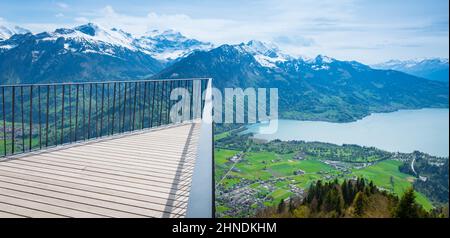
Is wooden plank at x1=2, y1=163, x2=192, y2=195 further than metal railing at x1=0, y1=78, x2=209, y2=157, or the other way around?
metal railing at x1=0, y1=78, x2=209, y2=157

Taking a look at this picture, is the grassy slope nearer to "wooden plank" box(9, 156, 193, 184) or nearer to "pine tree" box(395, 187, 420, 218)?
"pine tree" box(395, 187, 420, 218)

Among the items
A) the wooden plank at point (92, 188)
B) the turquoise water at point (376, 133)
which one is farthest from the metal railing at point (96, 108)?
the turquoise water at point (376, 133)

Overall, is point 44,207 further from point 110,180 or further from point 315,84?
point 315,84

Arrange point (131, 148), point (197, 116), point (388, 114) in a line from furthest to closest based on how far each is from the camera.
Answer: point (388, 114) < point (197, 116) < point (131, 148)

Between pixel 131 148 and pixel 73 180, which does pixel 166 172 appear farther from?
pixel 131 148

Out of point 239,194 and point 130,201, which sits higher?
point 130,201

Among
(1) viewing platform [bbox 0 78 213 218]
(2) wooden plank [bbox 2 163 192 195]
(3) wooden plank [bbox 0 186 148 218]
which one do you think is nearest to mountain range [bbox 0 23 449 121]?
(1) viewing platform [bbox 0 78 213 218]


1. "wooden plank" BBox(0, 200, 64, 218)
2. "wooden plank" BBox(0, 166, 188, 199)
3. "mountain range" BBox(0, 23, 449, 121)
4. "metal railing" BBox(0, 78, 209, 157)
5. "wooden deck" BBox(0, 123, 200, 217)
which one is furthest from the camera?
"mountain range" BBox(0, 23, 449, 121)
